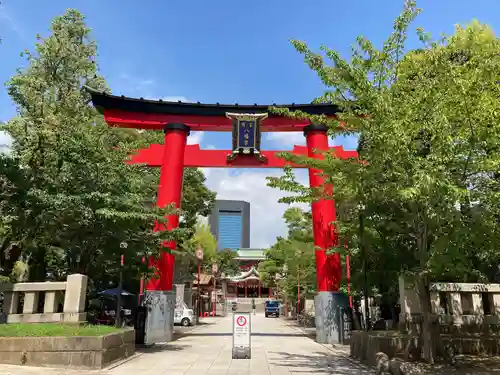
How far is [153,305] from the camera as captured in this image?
1684 centimetres

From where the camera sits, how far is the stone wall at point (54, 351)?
9.69 metres

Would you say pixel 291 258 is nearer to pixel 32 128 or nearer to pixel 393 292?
pixel 393 292

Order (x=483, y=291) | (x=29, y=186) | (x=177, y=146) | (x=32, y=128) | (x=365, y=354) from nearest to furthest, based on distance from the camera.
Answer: (x=483, y=291) < (x=365, y=354) < (x=29, y=186) < (x=32, y=128) < (x=177, y=146)

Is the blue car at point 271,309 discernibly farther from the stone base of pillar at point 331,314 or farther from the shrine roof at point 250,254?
the stone base of pillar at point 331,314

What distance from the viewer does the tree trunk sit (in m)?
8.69

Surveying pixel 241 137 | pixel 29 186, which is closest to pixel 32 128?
pixel 29 186

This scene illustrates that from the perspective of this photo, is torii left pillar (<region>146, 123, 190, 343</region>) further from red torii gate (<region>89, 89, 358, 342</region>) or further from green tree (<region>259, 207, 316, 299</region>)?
green tree (<region>259, 207, 316, 299</region>)

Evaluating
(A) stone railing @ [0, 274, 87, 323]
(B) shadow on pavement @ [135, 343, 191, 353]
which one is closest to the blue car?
(B) shadow on pavement @ [135, 343, 191, 353]

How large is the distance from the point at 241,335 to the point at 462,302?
6135 mm

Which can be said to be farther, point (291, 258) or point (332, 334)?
point (291, 258)

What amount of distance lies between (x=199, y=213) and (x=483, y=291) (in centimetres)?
2470

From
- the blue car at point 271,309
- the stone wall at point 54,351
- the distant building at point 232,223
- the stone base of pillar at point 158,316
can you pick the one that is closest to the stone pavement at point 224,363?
the stone wall at point 54,351

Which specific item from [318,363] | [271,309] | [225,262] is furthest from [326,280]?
[225,262]

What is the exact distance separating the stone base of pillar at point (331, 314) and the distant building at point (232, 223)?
16474 centimetres
